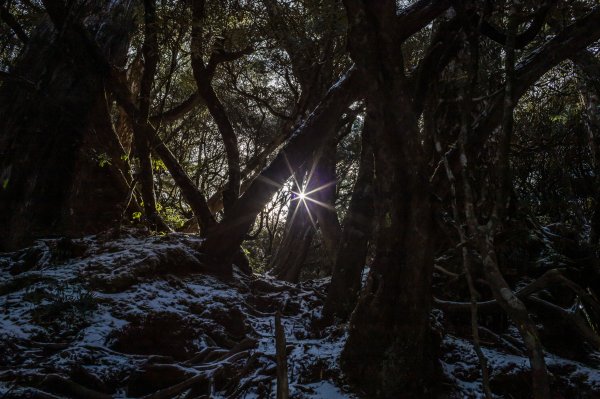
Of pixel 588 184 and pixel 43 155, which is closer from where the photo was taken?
pixel 43 155

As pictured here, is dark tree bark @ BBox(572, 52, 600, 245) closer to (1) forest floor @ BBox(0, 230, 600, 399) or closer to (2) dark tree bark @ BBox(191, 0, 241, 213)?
(1) forest floor @ BBox(0, 230, 600, 399)

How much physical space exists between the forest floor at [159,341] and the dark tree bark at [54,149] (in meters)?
1.20

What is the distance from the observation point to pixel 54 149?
A: 6.47 metres

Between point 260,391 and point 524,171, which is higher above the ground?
point 524,171

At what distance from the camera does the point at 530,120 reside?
362 inches

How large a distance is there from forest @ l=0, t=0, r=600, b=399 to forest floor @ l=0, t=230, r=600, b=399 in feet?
0.06

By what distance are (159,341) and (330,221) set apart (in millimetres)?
4284

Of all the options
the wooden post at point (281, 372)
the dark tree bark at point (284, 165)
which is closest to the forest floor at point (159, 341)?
the dark tree bark at point (284, 165)

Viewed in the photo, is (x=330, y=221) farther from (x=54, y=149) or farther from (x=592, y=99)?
(x=592, y=99)

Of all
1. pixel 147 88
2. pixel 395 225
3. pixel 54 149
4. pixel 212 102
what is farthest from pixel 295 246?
pixel 395 225

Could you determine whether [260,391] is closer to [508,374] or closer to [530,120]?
[508,374]

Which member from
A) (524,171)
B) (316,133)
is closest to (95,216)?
(316,133)

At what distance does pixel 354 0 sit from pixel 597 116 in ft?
19.4

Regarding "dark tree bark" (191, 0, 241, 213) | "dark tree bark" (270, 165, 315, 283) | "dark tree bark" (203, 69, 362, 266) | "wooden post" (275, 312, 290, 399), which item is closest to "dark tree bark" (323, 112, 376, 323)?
"dark tree bark" (203, 69, 362, 266)
